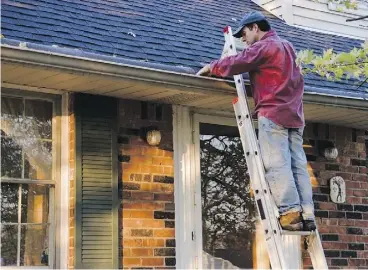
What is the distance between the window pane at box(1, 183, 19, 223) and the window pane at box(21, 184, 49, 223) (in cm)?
7

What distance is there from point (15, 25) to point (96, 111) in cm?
102

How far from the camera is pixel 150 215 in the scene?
686 centimetres

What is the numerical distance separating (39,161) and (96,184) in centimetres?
53

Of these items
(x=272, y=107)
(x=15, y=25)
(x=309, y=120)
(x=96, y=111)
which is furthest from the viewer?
(x=309, y=120)

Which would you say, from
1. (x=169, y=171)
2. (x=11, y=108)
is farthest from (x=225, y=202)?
(x=11, y=108)

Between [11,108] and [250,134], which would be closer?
[250,134]

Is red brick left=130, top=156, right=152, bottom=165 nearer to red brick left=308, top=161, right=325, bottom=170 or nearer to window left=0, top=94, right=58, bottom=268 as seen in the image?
window left=0, top=94, right=58, bottom=268

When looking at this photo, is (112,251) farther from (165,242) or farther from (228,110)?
(228,110)

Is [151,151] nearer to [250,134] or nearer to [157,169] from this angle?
[157,169]

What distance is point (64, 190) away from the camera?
6.54 metres

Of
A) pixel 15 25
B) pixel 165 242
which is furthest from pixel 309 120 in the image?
pixel 15 25

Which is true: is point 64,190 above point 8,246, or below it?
above

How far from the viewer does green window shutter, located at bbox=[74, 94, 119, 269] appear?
6371 mm

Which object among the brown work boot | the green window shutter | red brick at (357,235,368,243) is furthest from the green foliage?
red brick at (357,235,368,243)
